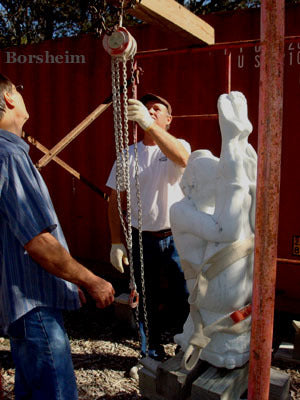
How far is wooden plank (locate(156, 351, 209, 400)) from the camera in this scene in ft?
6.09

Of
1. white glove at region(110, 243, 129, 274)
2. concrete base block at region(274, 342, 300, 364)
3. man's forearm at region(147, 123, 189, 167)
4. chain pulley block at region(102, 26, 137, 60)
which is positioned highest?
chain pulley block at region(102, 26, 137, 60)

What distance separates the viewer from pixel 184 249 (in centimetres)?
204

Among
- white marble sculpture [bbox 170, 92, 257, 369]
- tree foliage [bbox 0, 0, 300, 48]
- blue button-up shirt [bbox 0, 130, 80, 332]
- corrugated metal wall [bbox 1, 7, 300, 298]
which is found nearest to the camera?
blue button-up shirt [bbox 0, 130, 80, 332]

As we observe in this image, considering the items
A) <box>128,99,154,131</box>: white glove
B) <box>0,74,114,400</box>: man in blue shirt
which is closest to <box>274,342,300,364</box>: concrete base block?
<box>0,74,114,400</box>: man in blue shirt

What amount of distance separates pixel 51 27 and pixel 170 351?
8664 mm

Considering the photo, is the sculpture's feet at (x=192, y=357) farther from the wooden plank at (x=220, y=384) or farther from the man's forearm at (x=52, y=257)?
the man's forearm at (x=52, y=257)

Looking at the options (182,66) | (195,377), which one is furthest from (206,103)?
(195,377)

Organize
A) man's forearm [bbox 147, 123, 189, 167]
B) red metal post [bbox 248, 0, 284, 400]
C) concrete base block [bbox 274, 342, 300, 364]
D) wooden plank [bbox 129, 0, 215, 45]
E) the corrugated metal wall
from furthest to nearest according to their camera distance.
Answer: the corrugated metal wall < concrete base block [bbox 274, 342, 300, 364] < man's forearm [bbox 147, 123, 189, 167] < wooden plank [bbox 129, 0, 215, 45] < red metal post [bbox 248, 0, 284, 400]

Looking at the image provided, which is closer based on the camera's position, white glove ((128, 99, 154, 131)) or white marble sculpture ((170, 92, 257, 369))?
white marble sculpture ((170, 92, 257, 369))

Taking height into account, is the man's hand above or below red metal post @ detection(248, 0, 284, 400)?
below

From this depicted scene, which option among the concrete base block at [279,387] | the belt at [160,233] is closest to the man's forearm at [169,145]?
the belt at [160,233]

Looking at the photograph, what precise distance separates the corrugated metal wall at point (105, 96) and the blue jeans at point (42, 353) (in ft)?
8.62

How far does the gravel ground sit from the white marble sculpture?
3.18ft

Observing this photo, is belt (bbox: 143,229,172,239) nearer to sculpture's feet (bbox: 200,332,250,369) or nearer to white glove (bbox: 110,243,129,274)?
white glove (bbox: 110,243,129,274)
